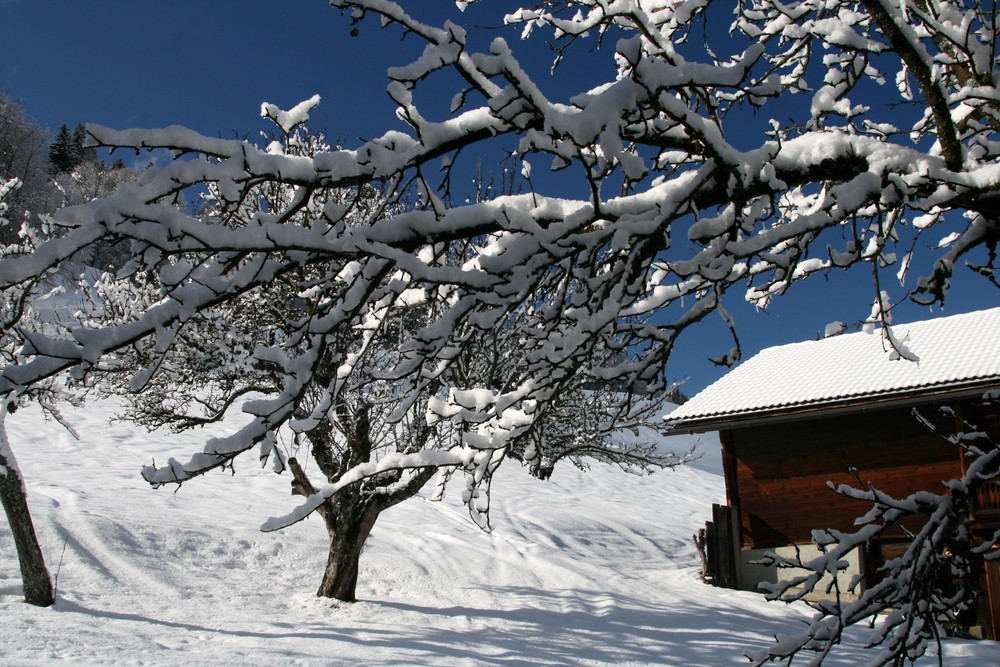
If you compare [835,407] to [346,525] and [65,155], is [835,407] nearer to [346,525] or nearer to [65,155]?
[346,525]

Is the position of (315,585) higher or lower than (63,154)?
lower

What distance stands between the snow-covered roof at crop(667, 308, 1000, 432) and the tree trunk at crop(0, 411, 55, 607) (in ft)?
34.4

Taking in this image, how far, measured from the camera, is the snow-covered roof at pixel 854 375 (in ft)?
40.7

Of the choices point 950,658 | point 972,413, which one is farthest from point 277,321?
point 972,413

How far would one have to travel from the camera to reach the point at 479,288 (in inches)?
99.0

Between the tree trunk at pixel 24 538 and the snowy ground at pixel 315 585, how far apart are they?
0.40m

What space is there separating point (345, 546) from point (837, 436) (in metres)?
9.49

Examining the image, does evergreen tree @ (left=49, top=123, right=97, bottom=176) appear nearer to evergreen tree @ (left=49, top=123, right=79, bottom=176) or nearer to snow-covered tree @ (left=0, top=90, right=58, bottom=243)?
evergreen tree @ (left=49, top=123, right=79, bottom=176)

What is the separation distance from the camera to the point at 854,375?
46.6 feet

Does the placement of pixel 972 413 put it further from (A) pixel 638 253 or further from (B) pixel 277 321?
(A) pixel 638 253

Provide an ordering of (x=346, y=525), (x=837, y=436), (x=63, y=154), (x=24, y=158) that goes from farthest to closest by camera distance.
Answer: (x=63, y=154) → (x=24, y=158) → (x=837, y=436) → (x=346, y=525)

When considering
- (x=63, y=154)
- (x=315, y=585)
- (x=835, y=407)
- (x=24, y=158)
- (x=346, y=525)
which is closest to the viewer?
(x=346, y=525)

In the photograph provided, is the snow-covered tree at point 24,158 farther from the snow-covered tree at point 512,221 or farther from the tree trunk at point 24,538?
the snow-covered tree at point 512,221

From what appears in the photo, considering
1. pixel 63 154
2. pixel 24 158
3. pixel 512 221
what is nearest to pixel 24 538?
pixel 512 221
